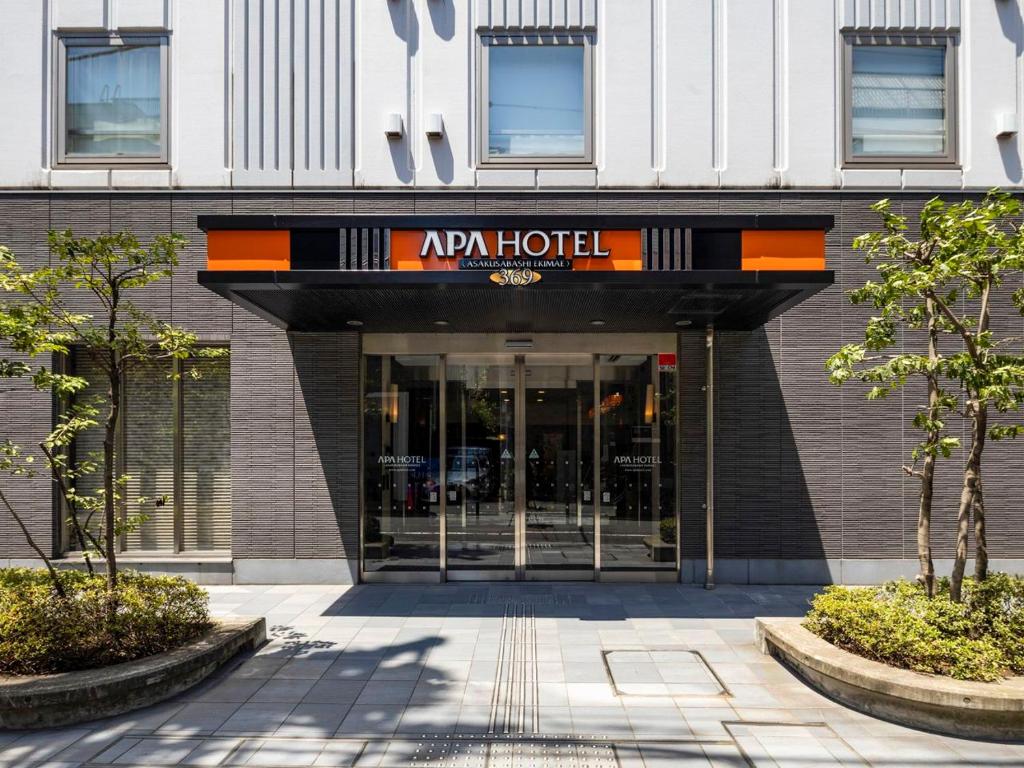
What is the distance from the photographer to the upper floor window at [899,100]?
10.1m

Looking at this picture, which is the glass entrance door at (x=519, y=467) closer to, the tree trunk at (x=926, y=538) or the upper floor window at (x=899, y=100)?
the tree trunk at (x=926, y=538)

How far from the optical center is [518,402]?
10.2 meters

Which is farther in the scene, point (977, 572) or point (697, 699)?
point (977, 572)

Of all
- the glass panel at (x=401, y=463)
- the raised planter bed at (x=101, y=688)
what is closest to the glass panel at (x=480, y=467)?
the glass panel at (x=401, y=463)

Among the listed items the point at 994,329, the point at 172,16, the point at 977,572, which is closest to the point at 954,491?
the point at 994,329

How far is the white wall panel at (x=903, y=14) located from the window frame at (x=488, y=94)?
3.91m

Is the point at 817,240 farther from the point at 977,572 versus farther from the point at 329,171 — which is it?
the point at 329,171

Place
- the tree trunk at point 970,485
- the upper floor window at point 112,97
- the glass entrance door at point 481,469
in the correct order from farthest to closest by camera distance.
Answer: the upper floor window at point 112,97 → the glass entrance door at point 481,469 → the tree trunk at point 970,485

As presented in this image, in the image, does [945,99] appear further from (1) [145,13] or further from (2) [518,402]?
(1) [145,13]

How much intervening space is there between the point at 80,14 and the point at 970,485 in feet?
43.3

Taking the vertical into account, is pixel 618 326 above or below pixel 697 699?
above

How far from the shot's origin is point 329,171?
9984 millimetres

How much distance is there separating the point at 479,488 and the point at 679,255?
479cm

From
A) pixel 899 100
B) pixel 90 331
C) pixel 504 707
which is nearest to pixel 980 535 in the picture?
pixel 504 707
